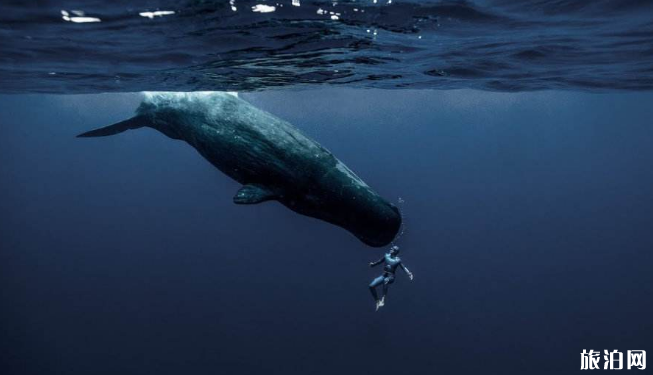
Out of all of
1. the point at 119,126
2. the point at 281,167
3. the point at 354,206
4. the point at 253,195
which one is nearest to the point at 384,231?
the point at 354,206

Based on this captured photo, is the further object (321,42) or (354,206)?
(321,42)

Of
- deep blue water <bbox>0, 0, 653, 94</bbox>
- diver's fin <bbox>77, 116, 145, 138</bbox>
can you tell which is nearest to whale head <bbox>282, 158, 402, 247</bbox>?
→ deep blue water <bbox>0, 0, 653, 94</bbox>

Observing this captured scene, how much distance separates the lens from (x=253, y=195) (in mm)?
5992

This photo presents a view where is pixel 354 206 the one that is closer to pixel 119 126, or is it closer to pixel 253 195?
pixel 253 195

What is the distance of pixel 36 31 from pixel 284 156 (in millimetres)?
6212

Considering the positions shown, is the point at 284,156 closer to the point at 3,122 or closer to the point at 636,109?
the point at 636,109

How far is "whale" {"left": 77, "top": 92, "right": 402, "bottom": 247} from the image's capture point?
5793mm

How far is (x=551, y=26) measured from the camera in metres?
8.03

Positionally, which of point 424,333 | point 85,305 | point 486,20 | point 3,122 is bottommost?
point 424,333

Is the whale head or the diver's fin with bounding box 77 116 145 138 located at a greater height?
the diver's fin with bounding box 77 116 145 138

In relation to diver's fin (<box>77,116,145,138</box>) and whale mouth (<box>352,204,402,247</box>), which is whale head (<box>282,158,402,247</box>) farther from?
diver's fin (<box>77,116,145,138</box>)

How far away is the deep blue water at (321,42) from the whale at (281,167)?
1767 millimetres

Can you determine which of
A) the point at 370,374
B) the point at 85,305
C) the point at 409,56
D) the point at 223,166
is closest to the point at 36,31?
the point at 223,166

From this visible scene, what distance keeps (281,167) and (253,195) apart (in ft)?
2.21
